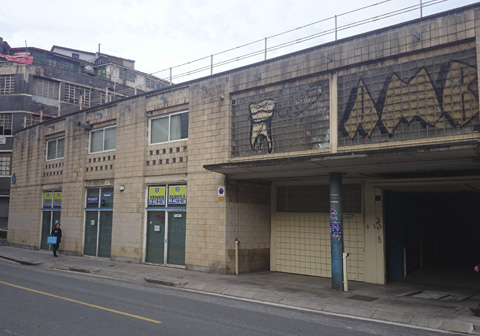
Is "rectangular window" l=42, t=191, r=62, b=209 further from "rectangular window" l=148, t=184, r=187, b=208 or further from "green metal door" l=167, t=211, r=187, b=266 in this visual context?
"green metal door" l=167, t=211, r=187, b=266

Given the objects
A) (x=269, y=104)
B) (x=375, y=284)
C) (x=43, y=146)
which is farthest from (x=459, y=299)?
(x=43, y=146)

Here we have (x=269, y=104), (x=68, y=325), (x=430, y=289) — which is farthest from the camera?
(x=269, y=104)

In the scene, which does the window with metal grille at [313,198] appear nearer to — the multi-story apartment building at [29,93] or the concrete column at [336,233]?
the concrete column at [336,233]

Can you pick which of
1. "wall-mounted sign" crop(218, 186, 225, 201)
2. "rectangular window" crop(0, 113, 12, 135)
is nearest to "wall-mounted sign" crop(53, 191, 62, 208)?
"wall-mounted sign" crop(218, 186, 225, 201)

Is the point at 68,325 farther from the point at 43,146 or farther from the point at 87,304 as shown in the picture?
the point at 43,146

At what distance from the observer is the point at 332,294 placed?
37.3 feet

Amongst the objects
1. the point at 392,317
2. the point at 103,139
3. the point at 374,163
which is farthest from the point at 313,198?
the point at 103,139

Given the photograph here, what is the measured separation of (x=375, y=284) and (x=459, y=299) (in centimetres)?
269

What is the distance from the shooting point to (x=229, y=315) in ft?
29.2

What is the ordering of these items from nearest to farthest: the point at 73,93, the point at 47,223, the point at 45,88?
the point at 47,223 → the point at 45,88 → the point at 73,93

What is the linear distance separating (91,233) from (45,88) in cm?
1996

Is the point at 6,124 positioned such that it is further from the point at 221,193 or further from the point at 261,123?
the point at 261,123

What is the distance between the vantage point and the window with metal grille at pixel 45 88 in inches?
1377

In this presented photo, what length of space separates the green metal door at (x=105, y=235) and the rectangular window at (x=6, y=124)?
1970 centimetres
